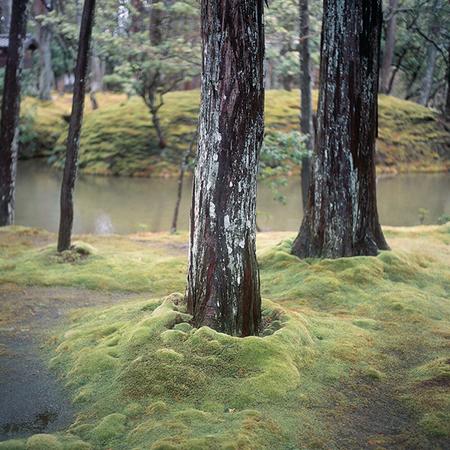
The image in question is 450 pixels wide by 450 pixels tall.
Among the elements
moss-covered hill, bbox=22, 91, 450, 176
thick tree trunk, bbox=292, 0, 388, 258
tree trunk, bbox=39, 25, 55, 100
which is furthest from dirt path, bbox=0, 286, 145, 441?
tree trunk, bbox=39, 25, 55, 100

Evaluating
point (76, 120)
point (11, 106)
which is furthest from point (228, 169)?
point (11, 106)

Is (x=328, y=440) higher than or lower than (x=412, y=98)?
lower

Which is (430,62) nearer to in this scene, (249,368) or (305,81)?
(305,81)

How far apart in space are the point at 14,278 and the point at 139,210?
11.4m

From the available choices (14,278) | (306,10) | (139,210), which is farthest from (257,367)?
(139,210)

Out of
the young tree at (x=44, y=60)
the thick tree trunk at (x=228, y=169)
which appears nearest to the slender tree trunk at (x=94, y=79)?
the young tree at (x=44, y=60)

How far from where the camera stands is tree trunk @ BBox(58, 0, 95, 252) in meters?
9.41

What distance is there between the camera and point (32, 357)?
6.14 m

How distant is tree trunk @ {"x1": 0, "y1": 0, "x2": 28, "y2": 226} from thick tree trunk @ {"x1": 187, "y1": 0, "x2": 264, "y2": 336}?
28.9ft

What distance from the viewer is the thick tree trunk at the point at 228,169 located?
5.23 meters

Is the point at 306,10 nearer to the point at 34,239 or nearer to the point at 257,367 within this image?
the point at 34,239

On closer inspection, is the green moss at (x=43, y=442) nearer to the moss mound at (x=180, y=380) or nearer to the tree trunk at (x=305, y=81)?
the moss mound at (x=180, y=380)

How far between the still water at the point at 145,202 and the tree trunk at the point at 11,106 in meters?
4.09

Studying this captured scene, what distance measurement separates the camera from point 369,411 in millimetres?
4730
